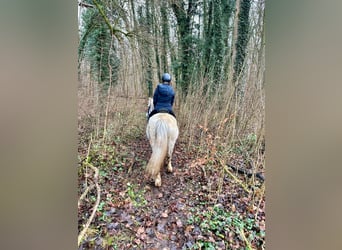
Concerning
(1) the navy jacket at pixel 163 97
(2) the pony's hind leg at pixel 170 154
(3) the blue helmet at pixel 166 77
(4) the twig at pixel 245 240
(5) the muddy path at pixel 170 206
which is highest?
(3) the blue helmet at pixel 166 77

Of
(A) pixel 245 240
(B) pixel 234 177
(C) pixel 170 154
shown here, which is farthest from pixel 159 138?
(A) pixel 245 240

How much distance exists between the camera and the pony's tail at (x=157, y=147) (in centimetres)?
153

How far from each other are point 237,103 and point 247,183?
0.49 metres

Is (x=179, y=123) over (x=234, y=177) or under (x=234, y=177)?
over

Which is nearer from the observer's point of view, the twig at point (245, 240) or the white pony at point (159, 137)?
the twig at point (245, 240)

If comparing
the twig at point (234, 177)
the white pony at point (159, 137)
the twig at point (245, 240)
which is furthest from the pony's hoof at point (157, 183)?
the twig at point (245, 240)

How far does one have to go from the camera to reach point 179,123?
1.56m

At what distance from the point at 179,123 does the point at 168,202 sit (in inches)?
19.6

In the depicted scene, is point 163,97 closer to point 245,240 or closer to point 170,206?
point 170,206

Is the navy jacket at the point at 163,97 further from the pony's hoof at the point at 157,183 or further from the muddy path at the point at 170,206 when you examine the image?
the pony's hoof at the point at 157,183

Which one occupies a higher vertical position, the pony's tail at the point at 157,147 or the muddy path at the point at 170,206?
the pony's tail at the point at 157,147

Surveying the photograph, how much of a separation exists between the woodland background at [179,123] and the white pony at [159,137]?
0.05 meters
